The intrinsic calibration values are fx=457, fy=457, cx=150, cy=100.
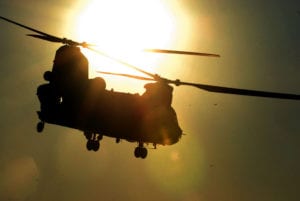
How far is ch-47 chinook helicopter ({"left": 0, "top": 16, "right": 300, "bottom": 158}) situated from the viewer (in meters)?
39.6

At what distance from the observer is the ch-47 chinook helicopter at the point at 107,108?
130 ft

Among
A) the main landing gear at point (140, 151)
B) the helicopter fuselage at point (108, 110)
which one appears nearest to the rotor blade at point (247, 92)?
the helicopter fuselage at point (108, 110)

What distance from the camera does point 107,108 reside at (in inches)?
1566

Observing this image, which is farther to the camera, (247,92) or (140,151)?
(140,151)

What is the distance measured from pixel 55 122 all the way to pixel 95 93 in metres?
4.44

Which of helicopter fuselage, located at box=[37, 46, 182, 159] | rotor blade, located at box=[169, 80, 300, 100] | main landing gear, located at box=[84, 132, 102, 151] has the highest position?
rotor blade, located at box=[169, 80, 300, 100]

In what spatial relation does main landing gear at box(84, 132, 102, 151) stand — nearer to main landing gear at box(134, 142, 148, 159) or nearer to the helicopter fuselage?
the helicopter fuselage

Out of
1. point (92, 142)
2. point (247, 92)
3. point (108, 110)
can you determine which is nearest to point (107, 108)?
point (108, 110)

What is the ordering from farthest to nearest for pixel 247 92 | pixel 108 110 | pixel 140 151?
1. pixel 140 151
2. pixel 108 110
3. pixel 247 92

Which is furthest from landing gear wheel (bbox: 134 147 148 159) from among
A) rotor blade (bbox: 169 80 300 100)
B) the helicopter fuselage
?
rotor blade (bbox: 169 80 300 100)

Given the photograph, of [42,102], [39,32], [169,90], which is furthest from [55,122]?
[169,90]

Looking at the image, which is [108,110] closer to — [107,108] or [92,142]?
[107,108]

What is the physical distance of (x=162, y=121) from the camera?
1549 inches

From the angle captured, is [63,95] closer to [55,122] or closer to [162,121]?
[55,122]
